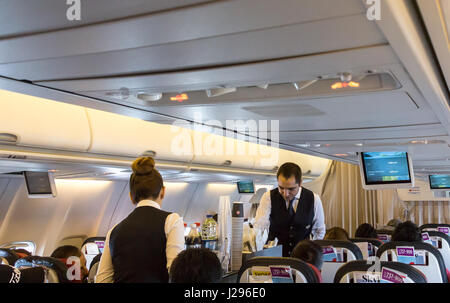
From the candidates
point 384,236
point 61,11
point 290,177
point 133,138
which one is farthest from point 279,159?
point 61,11

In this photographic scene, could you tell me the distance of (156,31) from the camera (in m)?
1.56

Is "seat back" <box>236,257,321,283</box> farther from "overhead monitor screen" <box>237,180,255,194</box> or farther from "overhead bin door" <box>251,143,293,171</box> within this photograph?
"overhead monitor screen" <box>237,180,255,194</box>

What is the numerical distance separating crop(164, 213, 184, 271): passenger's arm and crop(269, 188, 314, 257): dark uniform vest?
6.59ft

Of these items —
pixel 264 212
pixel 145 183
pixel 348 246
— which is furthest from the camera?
pixel 264 212

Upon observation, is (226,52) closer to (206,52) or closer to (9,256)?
(206,52)

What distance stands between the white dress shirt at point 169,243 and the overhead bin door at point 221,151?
372 cm

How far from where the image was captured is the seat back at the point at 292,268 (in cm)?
236

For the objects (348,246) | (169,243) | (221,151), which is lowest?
(348,246)

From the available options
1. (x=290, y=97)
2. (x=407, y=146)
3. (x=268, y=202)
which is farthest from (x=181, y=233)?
(x=407, y=146)

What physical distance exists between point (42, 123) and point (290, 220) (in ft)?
9.05

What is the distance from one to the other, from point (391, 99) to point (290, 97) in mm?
580

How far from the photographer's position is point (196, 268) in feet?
6.05

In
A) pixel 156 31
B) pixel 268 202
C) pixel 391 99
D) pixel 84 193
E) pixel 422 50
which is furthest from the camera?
Answer: pixel 84 193
